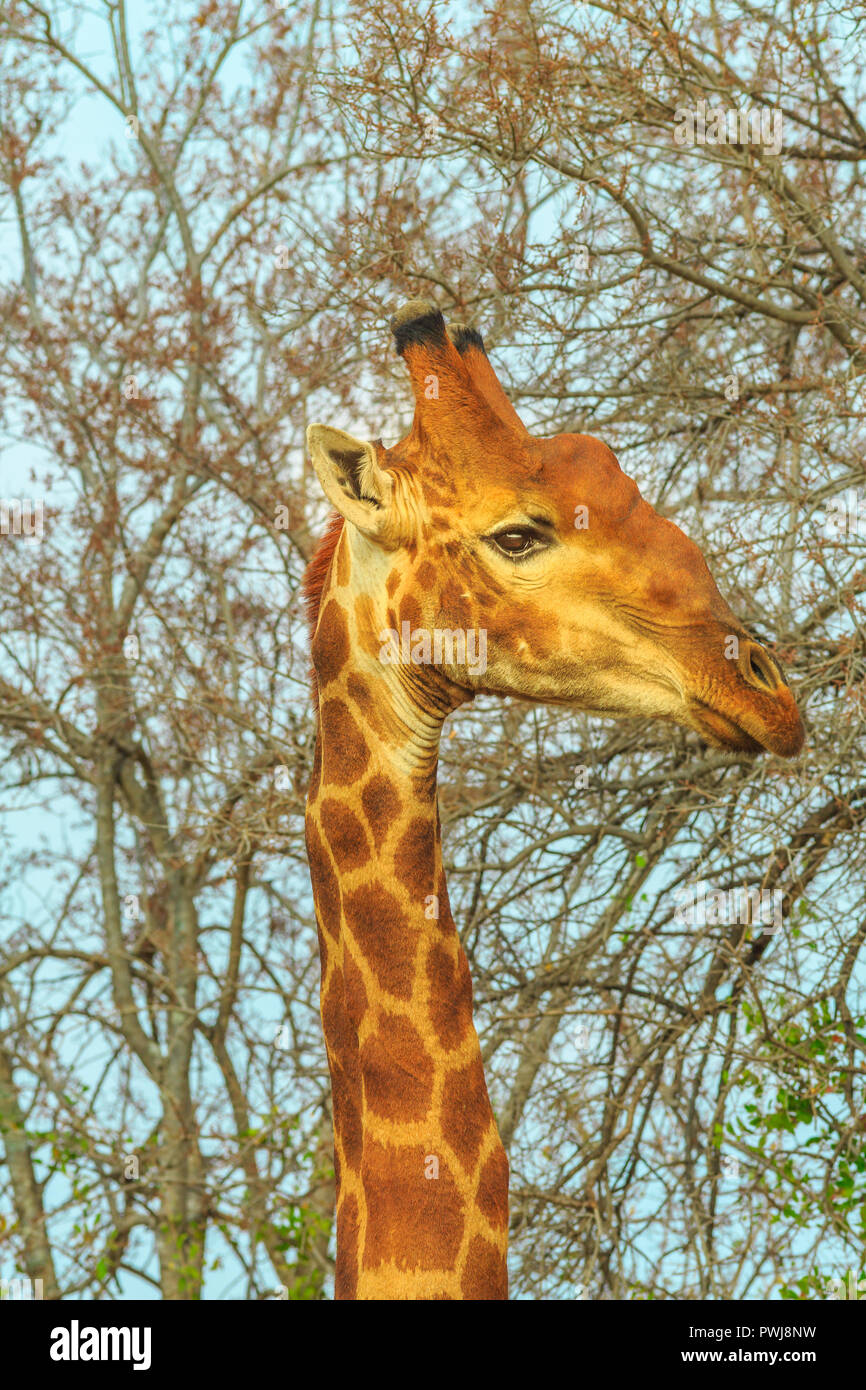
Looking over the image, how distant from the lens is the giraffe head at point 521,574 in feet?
10.1

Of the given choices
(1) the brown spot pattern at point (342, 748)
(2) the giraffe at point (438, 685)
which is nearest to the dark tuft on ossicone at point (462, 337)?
(2) the giraffe at point (438, 685)

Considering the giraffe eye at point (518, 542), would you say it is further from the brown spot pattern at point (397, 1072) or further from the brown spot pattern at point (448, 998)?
the brown spot pattern at point (397, 1072)

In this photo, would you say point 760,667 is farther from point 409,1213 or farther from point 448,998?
point 409,1213

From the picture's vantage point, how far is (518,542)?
3262mm

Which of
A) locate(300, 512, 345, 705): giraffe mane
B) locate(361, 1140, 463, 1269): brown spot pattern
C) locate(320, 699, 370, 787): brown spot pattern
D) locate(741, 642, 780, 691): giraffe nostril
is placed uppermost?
locate(300, 512, 345, 705): giraffe mane

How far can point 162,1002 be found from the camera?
10883 mm

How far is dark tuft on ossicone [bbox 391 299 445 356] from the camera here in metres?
3.34

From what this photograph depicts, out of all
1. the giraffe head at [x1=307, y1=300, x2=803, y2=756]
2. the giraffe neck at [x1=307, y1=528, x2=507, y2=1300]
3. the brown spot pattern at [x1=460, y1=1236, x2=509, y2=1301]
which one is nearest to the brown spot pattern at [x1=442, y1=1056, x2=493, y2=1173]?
the giraffe neck at [x1=307, y1=528, x2=507, y2=1300]

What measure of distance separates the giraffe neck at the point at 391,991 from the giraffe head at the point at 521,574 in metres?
0.07

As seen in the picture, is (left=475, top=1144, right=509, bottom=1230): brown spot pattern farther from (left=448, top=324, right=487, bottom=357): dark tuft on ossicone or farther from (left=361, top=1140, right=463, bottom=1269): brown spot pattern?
(left=448, top=324, right=487, bottom=357): dark tuft on ossicone

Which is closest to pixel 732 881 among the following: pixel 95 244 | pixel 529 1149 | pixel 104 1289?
pixel 529 1149

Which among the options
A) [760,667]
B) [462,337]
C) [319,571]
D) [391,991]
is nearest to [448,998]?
[391,991]
